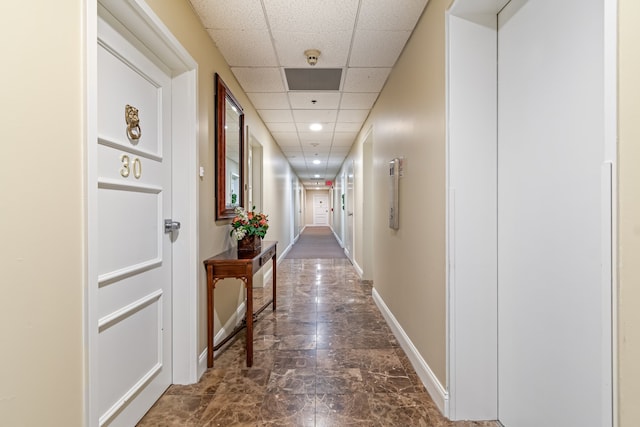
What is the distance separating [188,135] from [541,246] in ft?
6.60

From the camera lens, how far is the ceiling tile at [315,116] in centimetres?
393

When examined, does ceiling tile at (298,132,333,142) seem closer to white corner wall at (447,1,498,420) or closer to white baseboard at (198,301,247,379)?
white baseboard at (198,301,247,379)

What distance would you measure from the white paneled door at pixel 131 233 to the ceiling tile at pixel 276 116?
2.17 meters

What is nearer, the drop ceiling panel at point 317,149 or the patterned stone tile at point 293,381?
the patterned stone tile at point 293,381

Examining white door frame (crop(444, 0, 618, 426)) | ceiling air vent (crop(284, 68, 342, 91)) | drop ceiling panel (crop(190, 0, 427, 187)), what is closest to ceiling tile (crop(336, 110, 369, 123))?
drop ceiling panel (crop(190, 0, 427, 187))

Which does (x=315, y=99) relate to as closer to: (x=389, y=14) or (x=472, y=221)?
(x=389, y=14)

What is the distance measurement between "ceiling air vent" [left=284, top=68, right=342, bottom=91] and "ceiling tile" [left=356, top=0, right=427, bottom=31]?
0.72m

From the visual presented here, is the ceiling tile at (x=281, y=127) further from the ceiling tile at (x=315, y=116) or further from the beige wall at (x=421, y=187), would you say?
the beige wall at (x=421, y=187)

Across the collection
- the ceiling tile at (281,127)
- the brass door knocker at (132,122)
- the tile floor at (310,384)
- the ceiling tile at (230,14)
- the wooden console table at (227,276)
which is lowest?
the tile floor at (310,384)

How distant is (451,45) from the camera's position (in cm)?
156

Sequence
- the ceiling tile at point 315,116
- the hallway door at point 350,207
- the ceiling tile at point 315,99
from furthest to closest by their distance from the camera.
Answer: the hallway door at point 350,207 < the ceiling tile at point 315,116 < the ceiling tile at point 315,99

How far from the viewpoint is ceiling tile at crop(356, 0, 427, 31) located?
6.11ft

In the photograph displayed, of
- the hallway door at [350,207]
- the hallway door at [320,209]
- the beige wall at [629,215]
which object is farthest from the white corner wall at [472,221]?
the hallway door at [320,209]

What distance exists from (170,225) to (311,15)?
5.45 feet
